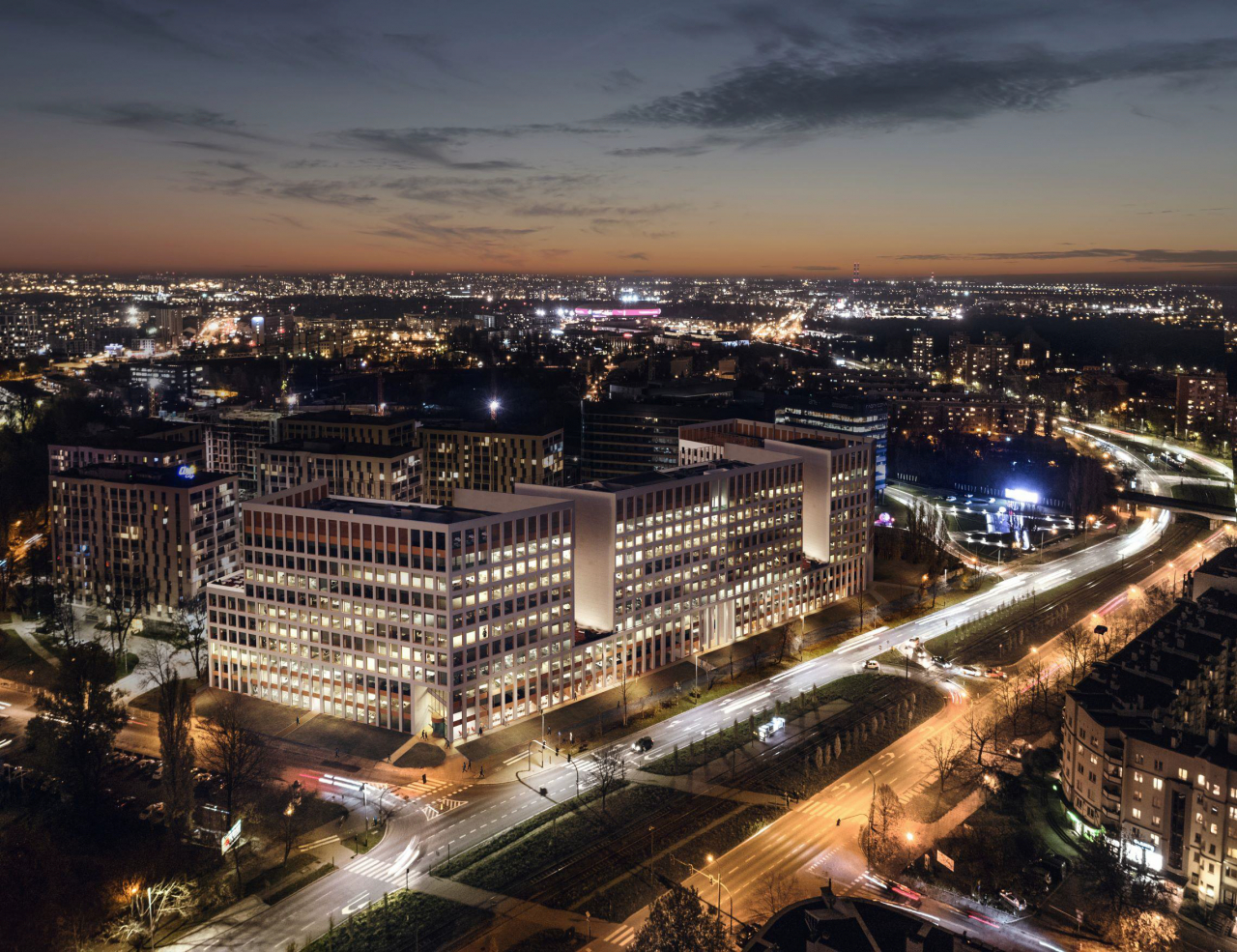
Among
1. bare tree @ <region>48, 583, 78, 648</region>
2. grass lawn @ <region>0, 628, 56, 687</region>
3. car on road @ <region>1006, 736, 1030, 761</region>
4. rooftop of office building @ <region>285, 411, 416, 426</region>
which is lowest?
car on road @ <region>1006, 736, 1030, 761</region>

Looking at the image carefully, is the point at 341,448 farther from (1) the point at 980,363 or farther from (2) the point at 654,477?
(1) the point at 980,363

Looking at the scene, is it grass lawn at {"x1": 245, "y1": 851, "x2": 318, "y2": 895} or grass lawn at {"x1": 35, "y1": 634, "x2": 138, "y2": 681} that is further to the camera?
grass lawn at {"x1": 35, "y1": 634, "x2": 138, "y2": 681}

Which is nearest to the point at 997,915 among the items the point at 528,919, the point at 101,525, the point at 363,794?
the point at 528,919

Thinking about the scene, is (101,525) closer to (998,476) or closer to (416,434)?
(416,434)

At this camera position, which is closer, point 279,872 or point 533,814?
point 279,872

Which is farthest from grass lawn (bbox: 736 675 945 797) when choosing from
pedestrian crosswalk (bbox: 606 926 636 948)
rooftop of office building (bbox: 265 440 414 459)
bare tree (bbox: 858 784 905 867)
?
rooftop of office building (bbox: 265 440 414 459)

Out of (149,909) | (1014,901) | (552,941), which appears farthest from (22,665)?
(1014,901)

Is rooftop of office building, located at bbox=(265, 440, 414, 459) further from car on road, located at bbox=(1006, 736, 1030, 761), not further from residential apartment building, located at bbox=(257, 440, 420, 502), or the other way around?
car on road, located at bbox=(1006, 736, 1030, 761)
